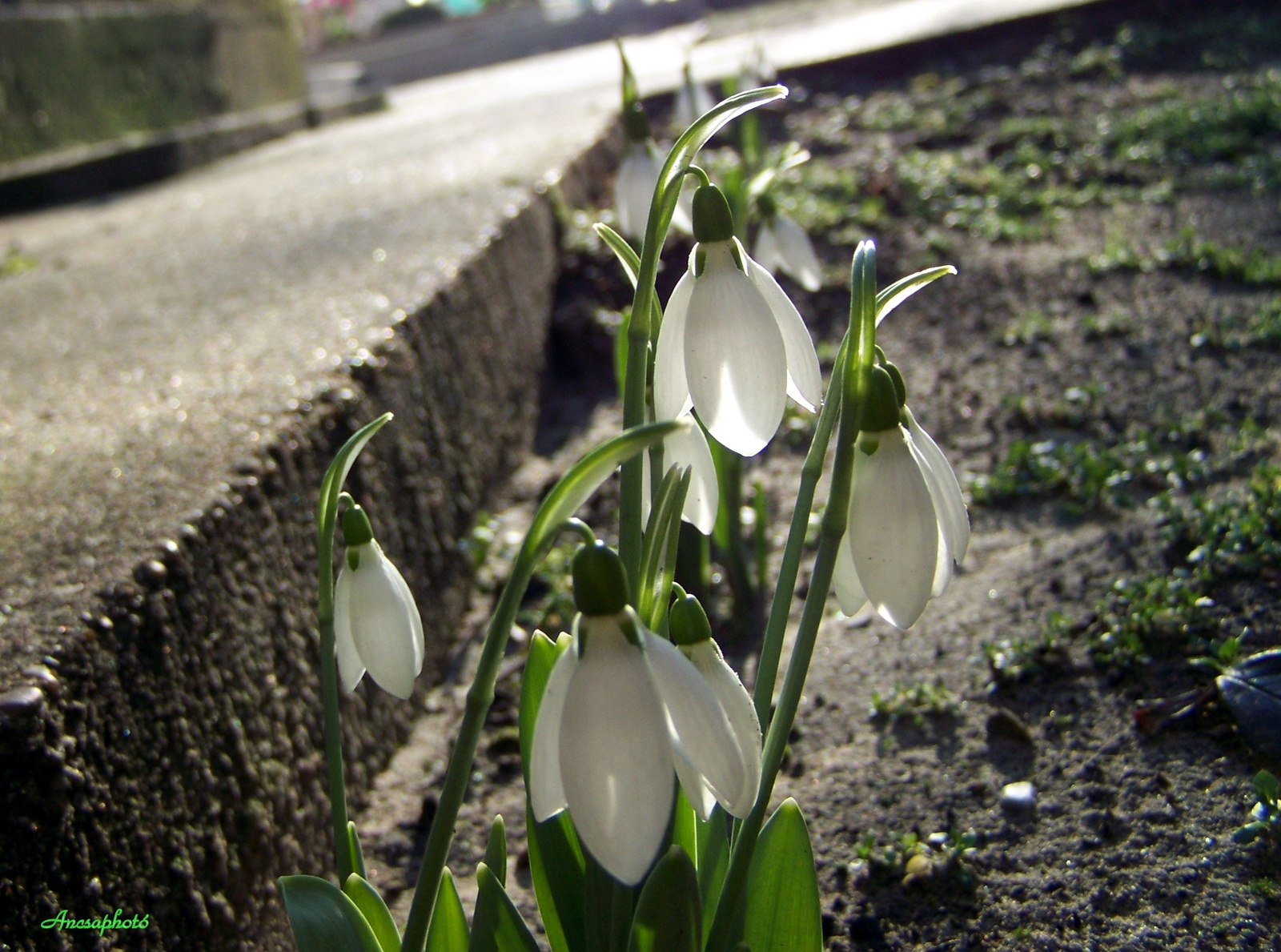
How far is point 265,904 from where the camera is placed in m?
1.21

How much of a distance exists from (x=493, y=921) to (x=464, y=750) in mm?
196

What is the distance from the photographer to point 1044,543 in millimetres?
1780

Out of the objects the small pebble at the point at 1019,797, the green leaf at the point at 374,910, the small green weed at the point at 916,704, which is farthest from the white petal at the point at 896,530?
the small green weed at the point at 916,704

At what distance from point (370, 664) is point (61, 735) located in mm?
335

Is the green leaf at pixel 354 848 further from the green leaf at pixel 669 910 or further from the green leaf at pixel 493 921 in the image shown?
the green leaf at pixel 669 910

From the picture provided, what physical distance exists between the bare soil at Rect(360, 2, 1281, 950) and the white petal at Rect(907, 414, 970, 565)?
0.55m

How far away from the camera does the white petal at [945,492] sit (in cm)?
73

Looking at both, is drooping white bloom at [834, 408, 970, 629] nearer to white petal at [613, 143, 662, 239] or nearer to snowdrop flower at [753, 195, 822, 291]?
white petal at [613, 143, 662, 239]

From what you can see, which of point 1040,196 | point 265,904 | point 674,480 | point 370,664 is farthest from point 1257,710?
point 1040,196

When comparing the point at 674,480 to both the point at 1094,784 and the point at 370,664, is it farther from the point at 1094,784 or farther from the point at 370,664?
the point at 1094,784

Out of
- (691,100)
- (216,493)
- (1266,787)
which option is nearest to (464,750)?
(216,493)

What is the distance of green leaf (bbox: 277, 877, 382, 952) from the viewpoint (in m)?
0.78

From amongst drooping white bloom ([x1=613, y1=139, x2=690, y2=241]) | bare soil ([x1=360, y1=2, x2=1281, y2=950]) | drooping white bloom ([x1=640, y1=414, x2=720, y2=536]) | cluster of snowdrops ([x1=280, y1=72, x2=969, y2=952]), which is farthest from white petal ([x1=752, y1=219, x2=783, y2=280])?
drooping white bloom ([x1=640, y1=414, x2=720, y2=536])

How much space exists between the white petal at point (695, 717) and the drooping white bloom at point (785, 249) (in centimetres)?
105
